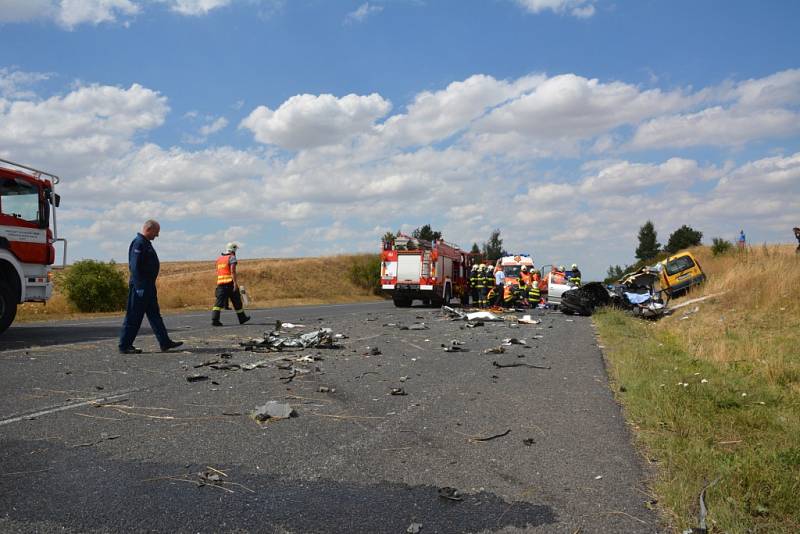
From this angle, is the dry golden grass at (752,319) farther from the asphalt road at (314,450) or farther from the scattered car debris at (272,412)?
the scattered car debris at (272,412)

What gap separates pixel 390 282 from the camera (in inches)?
940

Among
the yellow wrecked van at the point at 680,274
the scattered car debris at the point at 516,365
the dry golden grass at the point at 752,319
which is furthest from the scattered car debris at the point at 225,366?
the yellow wrecked van at the point at 680,274

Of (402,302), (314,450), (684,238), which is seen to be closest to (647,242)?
(684,238)

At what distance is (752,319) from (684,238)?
6841 cm

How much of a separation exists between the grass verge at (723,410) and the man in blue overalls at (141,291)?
660cm

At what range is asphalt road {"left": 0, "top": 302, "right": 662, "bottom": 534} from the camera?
3129 mm

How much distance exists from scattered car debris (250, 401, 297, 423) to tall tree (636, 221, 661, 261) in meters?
83.8

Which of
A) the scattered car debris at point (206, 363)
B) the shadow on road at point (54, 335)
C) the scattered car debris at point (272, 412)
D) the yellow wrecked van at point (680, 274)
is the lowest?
the scattered car debris at point (272, 412)

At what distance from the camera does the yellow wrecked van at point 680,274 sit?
21359 mm

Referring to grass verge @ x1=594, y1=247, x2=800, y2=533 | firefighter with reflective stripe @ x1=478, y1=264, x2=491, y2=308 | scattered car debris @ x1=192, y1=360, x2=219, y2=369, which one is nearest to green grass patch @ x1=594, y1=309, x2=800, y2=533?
grass verge @ x1=594, y1=247, x2=800, y2=533

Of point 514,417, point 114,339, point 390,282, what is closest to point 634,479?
point 514,417

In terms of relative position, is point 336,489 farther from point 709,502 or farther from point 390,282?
point 390,282

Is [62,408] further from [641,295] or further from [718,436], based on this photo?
[641,295]

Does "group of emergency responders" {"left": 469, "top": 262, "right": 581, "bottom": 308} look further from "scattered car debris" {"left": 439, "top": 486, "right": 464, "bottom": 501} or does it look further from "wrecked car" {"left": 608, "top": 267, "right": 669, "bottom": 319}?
"scattered car debris" {"left": 439, "top": 486, "right": 464, "bottom": 501}
